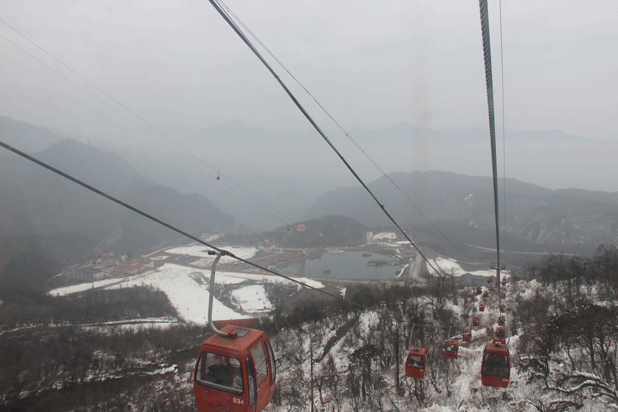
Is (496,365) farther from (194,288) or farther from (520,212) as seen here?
(520,212)

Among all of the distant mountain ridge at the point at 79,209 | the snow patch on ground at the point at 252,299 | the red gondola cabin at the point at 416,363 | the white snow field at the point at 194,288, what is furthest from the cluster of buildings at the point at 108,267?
the red gondola cabin at the point at 416,363

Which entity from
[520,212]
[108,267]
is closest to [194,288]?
[108,267]

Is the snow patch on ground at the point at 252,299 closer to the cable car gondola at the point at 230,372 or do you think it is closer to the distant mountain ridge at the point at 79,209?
the cable car gondola at the point at 230,372

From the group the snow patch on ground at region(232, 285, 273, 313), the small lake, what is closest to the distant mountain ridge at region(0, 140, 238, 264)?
the small lake

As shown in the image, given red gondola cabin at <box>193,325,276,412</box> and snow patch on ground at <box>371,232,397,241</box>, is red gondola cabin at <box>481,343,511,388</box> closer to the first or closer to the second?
red gondola cabin at <box>193,325,276,412</box>

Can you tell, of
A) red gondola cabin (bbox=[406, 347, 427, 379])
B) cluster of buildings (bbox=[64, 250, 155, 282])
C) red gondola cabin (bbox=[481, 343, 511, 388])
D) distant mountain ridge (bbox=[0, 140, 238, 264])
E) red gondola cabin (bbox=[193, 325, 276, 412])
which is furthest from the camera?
distant mountain ridge (bbox=[0, 140, 238, 264])

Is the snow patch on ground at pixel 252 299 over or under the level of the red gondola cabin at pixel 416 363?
under
